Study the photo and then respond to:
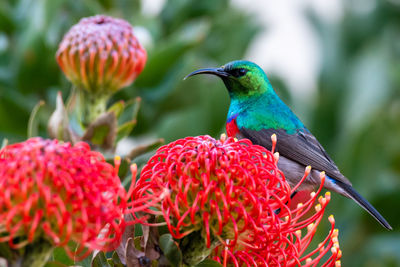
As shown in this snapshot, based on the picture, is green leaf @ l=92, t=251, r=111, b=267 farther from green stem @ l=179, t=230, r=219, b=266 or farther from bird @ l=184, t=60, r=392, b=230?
bird @ l=184, t=60, r=392, b=230

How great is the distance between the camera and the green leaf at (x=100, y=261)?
177 centimetres

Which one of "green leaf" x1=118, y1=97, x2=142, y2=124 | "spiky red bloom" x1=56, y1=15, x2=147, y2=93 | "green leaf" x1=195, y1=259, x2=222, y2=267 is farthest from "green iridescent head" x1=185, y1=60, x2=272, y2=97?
"green leaf" x1=195, y1=259, x2=222, y2=267

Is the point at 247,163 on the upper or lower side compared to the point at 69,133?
upper

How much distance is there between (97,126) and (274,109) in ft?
4.36

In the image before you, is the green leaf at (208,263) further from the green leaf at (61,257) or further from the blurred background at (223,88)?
the blurred background at (223,88)

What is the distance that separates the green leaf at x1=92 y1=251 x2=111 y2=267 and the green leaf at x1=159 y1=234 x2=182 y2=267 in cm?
16

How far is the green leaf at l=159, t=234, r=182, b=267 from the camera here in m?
1.77

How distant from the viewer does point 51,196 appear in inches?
59.6

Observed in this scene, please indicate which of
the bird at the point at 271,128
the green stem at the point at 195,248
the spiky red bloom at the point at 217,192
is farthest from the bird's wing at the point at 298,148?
the green stem at the point at 195,248

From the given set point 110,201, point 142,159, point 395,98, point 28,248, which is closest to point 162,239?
point 110,201

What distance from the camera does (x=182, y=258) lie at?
183cm

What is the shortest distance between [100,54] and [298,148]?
1.22 m

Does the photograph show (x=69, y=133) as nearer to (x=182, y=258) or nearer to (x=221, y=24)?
(x=182, y=258)

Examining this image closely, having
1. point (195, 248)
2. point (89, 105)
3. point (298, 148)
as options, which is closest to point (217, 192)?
point (195, 248)
